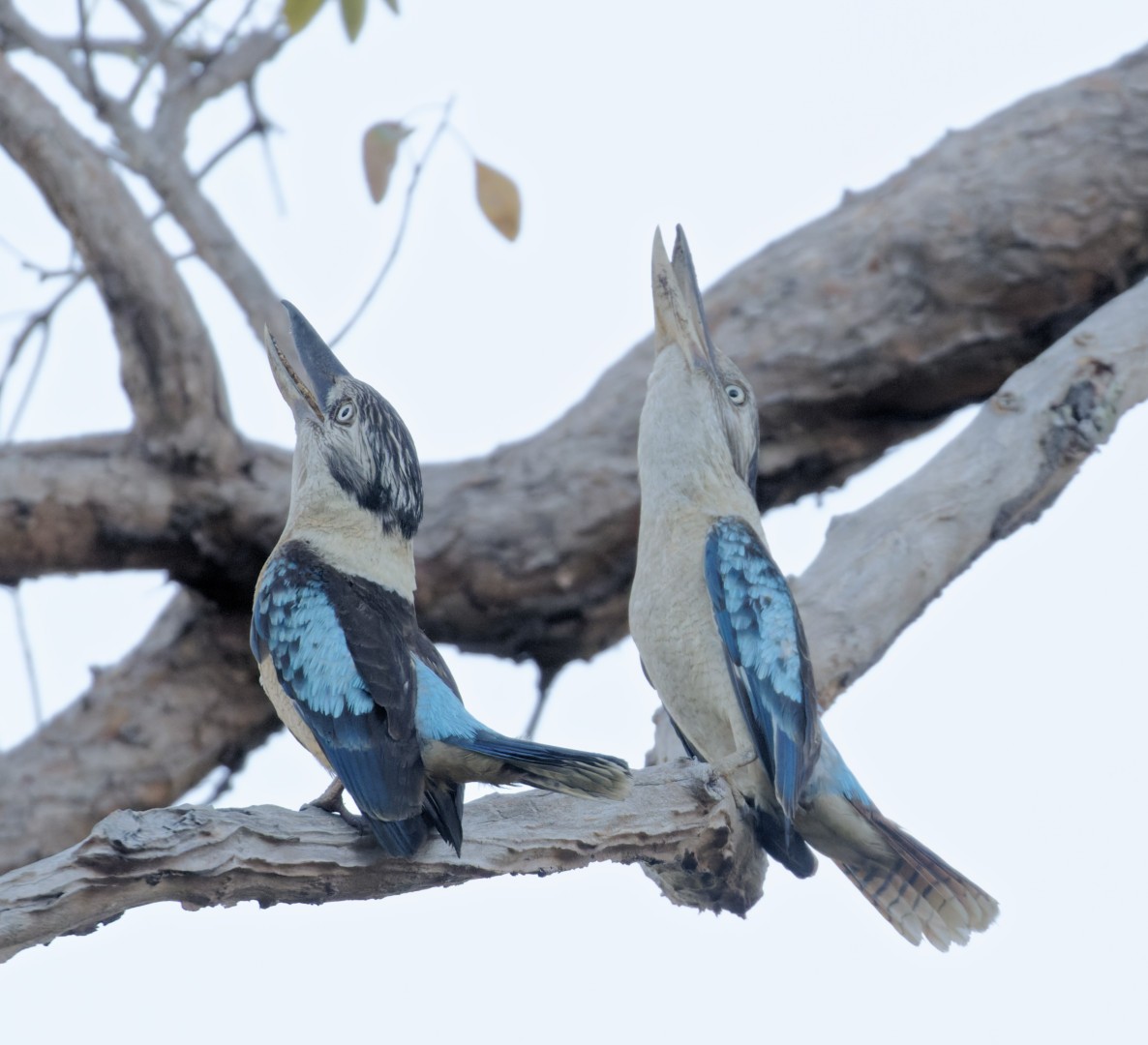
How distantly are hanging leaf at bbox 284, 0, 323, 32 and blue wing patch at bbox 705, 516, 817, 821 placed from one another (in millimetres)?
2148

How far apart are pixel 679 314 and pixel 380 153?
4.58 feet

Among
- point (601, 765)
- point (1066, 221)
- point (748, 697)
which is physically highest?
point (1066, 221)

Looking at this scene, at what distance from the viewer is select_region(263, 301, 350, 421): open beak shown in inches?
158

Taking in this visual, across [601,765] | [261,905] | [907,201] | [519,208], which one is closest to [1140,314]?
[907,201]

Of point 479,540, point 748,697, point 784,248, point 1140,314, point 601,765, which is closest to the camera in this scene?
point 601,765

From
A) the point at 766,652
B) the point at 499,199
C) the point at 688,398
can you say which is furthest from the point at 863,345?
the point at 766,652

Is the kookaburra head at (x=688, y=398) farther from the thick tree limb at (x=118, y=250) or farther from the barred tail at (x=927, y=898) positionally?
the thick tree limb at (x=118, y=250)

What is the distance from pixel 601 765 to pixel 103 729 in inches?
131

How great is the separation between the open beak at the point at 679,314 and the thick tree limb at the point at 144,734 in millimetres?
2216

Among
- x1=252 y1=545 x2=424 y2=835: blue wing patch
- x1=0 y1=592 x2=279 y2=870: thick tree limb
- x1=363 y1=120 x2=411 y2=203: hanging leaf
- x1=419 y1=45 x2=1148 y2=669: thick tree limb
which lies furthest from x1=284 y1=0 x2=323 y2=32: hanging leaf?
x1=0 y1=592 x2=279 y2=870: thick tree limb

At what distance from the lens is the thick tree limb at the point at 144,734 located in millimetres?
5609

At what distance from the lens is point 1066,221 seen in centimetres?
601

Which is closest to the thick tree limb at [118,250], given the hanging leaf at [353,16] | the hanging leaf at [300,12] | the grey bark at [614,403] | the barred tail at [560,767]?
the grey bark at [614,403]

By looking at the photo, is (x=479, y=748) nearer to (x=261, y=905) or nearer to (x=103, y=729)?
(x=261, y=905)
